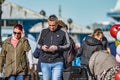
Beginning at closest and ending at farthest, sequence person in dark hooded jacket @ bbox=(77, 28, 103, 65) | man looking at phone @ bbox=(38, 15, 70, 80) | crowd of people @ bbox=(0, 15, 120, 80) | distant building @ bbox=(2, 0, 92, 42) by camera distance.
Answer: crowd of people @ bbox=(0, 15, 120, 80) → man looking at phone @ bbox=(38, 15, 70, 80) → person in dark hooded jacket @ bbox=(77, 28, 103, 65) → distant building @ bbox=(2, 0, 92, 42)

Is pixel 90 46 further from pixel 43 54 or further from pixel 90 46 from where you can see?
pixel 43 54

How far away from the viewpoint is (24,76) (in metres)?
9.14

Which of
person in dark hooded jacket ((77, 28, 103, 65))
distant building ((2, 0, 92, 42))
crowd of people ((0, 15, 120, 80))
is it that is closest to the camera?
crowd of people ((0, 15, 120, 80))

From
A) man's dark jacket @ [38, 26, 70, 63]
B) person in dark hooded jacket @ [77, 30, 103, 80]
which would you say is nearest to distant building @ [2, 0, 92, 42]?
person in dark hooded jacket @ [77, 30, 103, 80]

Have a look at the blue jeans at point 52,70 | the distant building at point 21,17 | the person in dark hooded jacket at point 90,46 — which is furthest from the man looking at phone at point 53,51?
the distant building at point 21,17

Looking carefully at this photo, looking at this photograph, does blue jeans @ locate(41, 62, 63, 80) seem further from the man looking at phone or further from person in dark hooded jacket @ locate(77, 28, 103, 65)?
person in dark hooded jacket @ locate(77, 28, 103, 65)

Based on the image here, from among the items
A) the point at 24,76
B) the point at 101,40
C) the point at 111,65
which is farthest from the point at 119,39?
the point at 101,40

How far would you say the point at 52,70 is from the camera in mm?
9219

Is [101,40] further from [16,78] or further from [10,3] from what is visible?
[10,3]

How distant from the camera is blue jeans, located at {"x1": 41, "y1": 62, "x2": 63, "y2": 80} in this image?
9141 millimetres

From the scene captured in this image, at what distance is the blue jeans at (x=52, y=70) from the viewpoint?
30.0 feet

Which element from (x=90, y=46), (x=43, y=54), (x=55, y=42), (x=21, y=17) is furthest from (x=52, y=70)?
(x=21, y=17)

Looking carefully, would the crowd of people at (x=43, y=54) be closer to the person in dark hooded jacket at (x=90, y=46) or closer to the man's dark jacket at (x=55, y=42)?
the man's dark jacket at (x=55, y=42)

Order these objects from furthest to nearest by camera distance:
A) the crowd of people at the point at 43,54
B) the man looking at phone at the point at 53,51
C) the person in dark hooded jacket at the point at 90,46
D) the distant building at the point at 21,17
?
the distant building at the point at 21,17
the person in dark hooded jacket at the point at 90,46
the man looking at phone at the point at 53,51
the crowd of people at the point at 43,54
